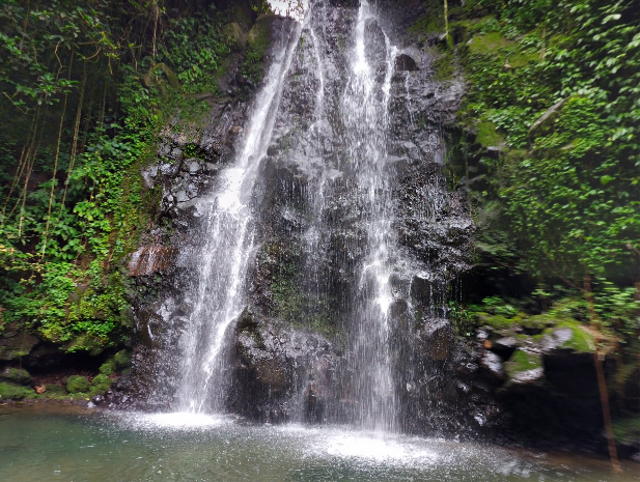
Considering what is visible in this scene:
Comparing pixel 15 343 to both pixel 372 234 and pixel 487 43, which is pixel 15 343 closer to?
pixel 372 234

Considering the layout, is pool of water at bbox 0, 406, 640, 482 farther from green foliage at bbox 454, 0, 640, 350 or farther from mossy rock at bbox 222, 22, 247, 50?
mossy rock at bbox 222, 22, 247, 50

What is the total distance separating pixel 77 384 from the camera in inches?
270

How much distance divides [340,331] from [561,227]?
13.4ft

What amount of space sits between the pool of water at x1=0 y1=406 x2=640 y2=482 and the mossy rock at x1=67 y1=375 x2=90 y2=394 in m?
1.13

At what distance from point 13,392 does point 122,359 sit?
180 cm

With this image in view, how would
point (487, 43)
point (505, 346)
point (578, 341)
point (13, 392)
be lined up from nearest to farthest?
1. point (578, 341)
2. point (505, 346)
3. point (13, 392)
4. point (487, 43)

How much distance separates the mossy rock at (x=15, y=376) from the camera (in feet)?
21.5

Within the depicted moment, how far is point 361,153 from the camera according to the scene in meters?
8.40

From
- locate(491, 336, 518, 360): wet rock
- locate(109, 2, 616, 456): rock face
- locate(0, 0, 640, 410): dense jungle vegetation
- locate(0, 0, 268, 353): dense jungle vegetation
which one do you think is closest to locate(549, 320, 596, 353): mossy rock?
locate(109, 2, 616, 456): rock face

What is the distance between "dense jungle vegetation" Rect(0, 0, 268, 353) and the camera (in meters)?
7.07

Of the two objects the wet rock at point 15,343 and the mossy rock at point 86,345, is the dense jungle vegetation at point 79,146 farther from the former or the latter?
the wet rock at point 15,343

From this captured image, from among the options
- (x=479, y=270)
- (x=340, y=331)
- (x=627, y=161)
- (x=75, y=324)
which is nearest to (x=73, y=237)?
(x=75, y=324)

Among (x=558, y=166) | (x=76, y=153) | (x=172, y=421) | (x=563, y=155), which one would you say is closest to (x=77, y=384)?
(x=172, y=421)

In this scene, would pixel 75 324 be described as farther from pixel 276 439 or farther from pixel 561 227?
pixel 561 227
